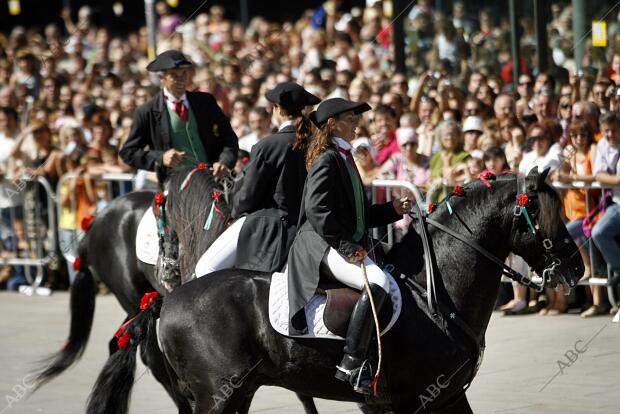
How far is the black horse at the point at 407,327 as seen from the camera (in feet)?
20.6

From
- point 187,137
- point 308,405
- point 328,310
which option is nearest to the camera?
point 328,310

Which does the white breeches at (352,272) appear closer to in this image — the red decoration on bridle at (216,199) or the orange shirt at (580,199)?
the red decoration on bridle at (216,199)

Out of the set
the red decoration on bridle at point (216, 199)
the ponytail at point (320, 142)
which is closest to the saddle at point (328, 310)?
the ponytail at point (320, 142)

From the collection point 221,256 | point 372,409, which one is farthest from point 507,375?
point 221,256

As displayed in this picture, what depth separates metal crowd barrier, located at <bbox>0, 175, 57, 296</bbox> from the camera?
48.5 feet

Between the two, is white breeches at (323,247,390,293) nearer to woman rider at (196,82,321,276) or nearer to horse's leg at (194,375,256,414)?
horse's leg at (194,375,256,414)

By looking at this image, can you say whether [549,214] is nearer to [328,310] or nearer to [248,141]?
[328,310]

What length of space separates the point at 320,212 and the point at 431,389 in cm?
116

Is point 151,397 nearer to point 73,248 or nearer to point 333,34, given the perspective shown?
point 73,248

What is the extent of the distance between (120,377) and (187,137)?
323 cm

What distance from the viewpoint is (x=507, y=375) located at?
29.5 ft

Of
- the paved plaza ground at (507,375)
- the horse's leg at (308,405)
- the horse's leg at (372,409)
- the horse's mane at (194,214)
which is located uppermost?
the horse's mane at (194,214)

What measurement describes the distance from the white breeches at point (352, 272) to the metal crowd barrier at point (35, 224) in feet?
29.7

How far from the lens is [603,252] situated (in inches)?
413
